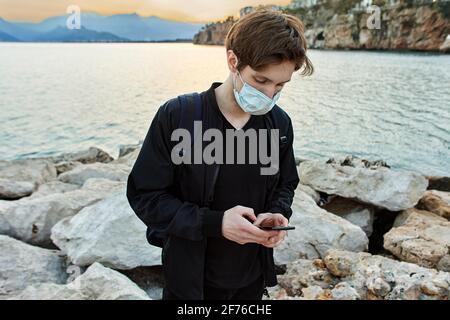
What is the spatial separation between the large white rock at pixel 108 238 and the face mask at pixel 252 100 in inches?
113

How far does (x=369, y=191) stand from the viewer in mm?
6363

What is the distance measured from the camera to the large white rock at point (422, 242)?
179 inches

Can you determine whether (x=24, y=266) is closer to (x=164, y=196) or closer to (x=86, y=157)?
(x=164, y=196)

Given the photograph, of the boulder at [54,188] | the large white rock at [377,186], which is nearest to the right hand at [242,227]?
the large white rock at [377,186]

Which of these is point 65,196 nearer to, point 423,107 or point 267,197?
point 267,197

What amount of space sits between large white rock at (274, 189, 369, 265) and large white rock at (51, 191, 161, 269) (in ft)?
4.96

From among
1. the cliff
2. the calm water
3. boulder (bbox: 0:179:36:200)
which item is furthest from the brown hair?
the cliff

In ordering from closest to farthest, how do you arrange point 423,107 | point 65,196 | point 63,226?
point 63,226 → point 65,196 → point 423,107

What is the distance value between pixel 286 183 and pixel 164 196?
0.70 meters

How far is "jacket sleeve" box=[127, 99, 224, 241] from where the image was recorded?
1.88m

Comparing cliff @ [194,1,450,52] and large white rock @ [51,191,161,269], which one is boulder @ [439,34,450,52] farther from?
large white rock @ [51,191,161,269]

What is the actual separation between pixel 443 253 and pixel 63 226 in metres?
4.28

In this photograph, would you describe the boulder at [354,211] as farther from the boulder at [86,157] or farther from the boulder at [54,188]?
the boulder at [86,157]
